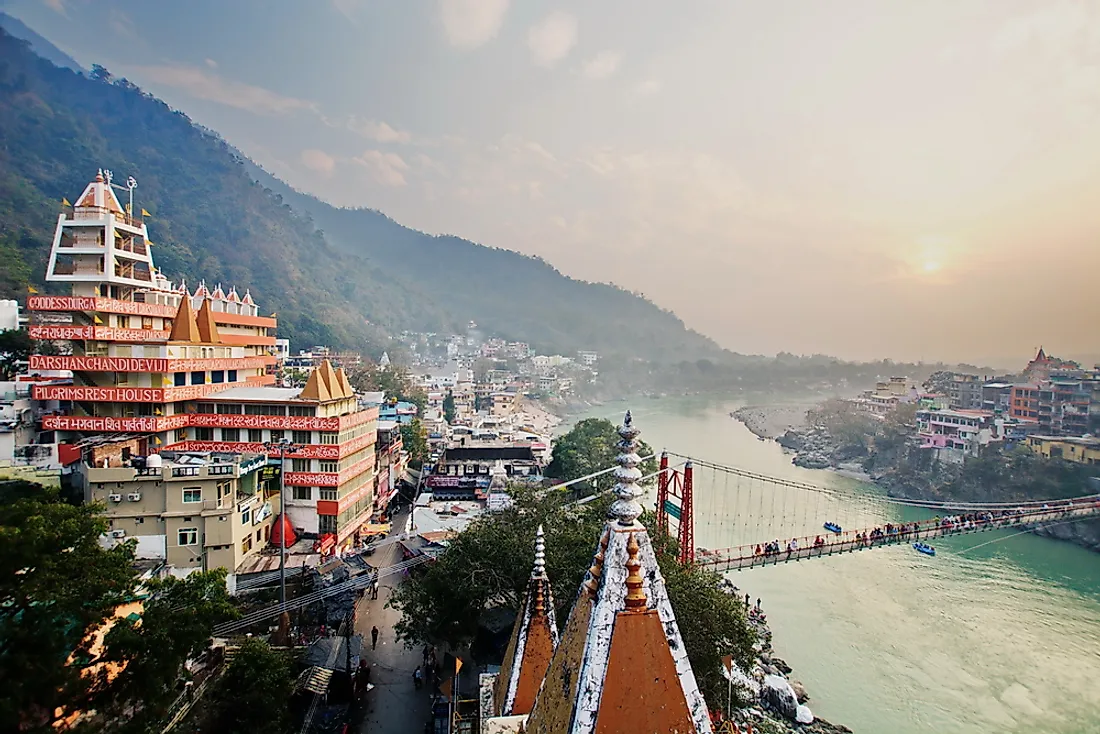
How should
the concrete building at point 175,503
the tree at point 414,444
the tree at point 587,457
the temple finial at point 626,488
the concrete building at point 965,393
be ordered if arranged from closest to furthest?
the temple finial at point 626,488 < the concrete building at point 175,503 < the tree at point 587,457 < the tree at point 414,444 < the concrete building at point 965,393

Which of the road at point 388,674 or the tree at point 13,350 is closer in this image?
the road at point 388,674

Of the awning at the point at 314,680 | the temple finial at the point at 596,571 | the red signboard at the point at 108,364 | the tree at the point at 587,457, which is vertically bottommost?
the awning at the point at 314,680

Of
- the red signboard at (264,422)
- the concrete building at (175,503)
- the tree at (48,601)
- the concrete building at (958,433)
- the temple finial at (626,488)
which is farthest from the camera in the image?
the concrete building at (958,433)

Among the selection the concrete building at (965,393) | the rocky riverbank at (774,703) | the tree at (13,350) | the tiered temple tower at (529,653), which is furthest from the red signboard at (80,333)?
the concrete building at (965,393)

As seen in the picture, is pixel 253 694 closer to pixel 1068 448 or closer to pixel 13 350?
pixel 13 350

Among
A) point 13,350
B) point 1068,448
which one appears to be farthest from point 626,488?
point 1068,448

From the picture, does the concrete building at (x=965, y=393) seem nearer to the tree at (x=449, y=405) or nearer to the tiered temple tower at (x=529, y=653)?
the tree at (x=449, y=405)
